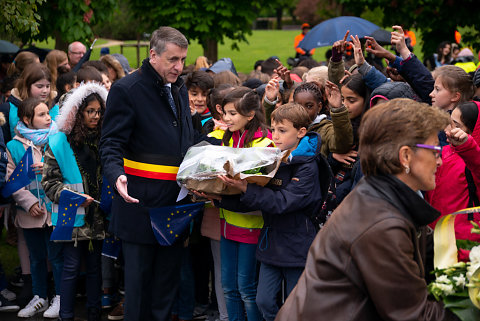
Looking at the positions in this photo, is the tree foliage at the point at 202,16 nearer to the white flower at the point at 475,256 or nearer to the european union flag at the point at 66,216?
the european union flag at the point at 66,216

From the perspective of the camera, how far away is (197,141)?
5.16 meters

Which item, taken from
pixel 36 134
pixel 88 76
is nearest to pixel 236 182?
pixel 36 134

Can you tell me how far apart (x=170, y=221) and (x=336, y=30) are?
696cm

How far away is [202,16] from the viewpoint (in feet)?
55.8

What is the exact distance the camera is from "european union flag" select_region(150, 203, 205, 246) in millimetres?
4699

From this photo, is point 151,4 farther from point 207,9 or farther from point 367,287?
point 367,287

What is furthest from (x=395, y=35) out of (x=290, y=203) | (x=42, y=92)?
(x=42, y=92)

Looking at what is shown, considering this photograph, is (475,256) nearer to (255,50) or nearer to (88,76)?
(88,76)

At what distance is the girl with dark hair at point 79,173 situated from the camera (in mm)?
5676

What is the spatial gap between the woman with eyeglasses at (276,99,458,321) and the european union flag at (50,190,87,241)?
132 inches

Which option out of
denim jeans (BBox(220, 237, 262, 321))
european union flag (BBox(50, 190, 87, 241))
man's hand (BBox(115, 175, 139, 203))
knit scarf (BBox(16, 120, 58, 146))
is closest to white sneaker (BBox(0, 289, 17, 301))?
european union flag (BBox(50, 190, 87, 241))

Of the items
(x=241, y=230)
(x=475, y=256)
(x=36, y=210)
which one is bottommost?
(x=36, y=210)

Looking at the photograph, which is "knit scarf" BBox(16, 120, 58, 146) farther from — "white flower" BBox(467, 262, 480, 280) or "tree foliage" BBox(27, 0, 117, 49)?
"tree foliage" BBox(27, 0, 117, 49)

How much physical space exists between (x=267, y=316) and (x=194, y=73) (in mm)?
2961
